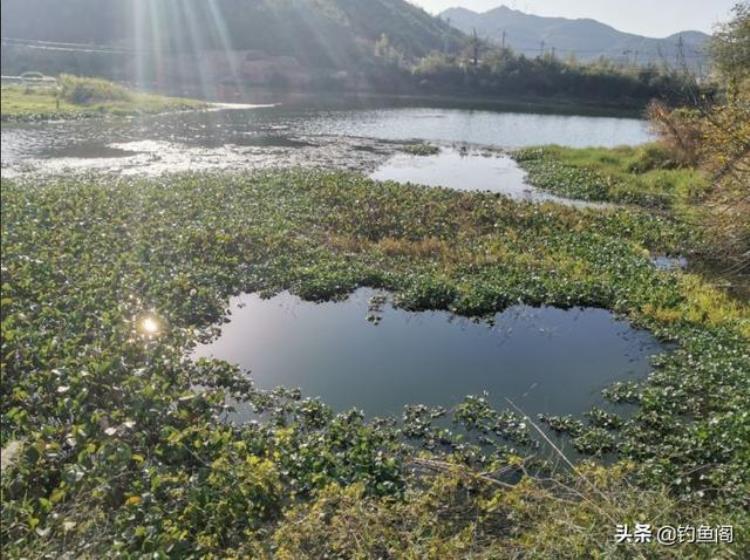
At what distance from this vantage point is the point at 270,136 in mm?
41031

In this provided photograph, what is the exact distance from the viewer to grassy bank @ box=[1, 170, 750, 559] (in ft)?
19.8

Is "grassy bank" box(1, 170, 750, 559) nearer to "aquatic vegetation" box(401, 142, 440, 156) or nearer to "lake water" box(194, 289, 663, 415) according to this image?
"lake water" box(194, 289, 663, 415)

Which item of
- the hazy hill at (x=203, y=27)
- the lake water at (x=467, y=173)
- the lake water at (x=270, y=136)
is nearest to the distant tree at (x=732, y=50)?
the lake water at (x=467, y=173)

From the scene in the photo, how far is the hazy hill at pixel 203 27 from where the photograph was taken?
86.8 metres

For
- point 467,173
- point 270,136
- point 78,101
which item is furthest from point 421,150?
point 78,101

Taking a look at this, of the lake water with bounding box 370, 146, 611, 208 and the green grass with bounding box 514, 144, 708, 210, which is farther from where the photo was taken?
the lake water with bounding box 370, 146, 611, 208

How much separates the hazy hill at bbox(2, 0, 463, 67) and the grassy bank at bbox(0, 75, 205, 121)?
30.4 meters

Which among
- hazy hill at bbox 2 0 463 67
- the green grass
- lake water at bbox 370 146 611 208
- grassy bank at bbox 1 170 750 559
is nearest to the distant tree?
the green grass

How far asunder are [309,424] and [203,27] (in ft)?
355

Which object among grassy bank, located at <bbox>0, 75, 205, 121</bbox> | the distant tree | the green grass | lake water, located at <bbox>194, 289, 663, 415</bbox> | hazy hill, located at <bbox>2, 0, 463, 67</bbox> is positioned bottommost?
lake water, located at <bbox>194, 289, 663, 415</bbox>

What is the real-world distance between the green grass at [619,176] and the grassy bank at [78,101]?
→ 34584mm

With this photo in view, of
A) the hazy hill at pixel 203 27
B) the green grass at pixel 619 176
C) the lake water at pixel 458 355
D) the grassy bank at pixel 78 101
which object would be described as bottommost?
the lake water at pixel 458 355

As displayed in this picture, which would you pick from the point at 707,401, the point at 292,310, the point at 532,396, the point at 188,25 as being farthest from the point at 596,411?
the point at 188,25

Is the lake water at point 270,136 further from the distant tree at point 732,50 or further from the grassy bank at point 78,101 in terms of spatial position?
the distant tree at point 732,50
